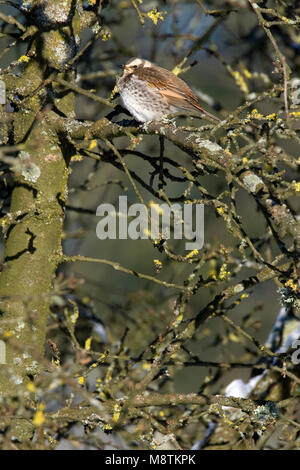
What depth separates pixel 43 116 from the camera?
11.6ft

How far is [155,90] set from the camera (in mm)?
4805

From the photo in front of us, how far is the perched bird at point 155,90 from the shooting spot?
4664mm

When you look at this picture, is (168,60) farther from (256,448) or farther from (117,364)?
(256,448)

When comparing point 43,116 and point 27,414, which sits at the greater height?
point 43,116

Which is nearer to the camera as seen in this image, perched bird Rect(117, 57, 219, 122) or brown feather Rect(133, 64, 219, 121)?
perched bird Rect(117, 57, 219, 122)

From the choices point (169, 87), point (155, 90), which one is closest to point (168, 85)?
point (169, 87)

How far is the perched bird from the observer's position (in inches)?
184

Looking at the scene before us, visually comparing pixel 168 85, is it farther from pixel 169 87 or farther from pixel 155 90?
pixel 155 90

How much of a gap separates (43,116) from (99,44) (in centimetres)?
304

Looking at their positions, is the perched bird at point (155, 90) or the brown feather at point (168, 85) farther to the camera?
the brown feather at point (168, 85)

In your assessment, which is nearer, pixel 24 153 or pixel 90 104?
pixel 24 153
